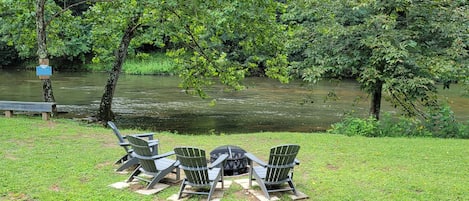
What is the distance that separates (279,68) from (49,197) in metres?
7.78

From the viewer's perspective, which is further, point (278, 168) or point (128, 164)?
point (128, 164)

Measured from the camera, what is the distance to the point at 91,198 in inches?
192

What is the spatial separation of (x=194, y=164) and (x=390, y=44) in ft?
22.3

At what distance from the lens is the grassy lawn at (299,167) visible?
5.17 metres

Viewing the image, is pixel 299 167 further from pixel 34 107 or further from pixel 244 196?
pixel 34 107

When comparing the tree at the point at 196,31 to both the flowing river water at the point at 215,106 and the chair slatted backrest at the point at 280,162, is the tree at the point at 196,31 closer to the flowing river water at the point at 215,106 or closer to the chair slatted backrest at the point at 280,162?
the flowing river water at the point at 215,106

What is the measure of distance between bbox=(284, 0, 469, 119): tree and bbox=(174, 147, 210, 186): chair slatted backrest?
20.8 ft

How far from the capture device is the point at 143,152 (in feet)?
17.6

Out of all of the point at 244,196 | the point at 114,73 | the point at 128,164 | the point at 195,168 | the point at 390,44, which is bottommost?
the point at 244,196

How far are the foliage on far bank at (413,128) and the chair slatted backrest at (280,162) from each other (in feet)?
18.2

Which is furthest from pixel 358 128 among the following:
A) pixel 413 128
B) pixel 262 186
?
pixel 262 186

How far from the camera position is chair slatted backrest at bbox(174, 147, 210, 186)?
4.83 metres

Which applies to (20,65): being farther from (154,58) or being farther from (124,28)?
(124,28)

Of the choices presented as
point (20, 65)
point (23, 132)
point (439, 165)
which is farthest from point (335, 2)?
point (20, 65)
